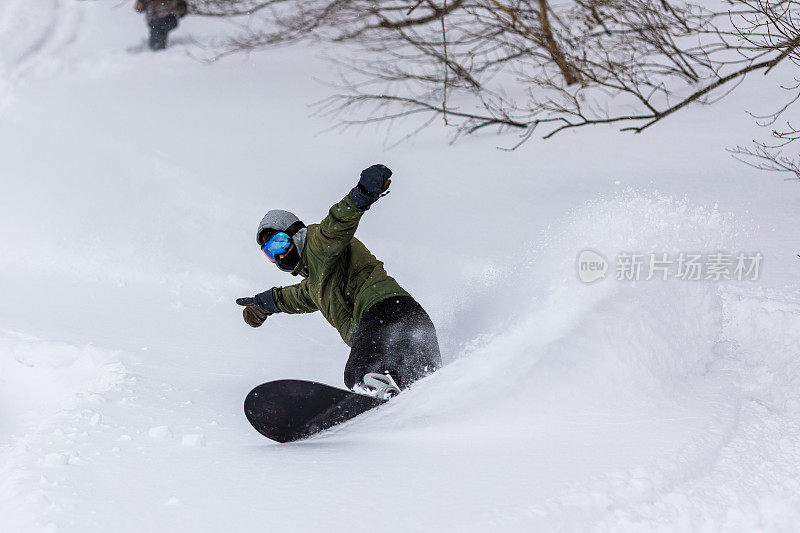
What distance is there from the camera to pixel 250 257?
7074 millimetres

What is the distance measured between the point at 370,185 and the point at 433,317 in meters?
1.93

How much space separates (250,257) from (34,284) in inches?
66.9

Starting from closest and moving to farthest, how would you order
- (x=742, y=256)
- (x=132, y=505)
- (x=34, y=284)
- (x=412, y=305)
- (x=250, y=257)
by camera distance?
1. (x=132, y=505)
2. (x=412, y=305)
3. (x=742, y=256)
4. (x=34, y=284)
5. (x=250, y=257)

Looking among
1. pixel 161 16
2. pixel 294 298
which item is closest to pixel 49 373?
pixel 294 298

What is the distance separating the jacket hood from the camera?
429 centimetres

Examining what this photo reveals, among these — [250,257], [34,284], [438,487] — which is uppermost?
[250,257]

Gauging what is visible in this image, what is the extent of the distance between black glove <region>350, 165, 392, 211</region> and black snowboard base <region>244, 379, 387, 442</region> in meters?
0.88

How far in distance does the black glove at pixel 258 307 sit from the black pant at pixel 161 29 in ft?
27.4

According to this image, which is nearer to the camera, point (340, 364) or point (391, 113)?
point (340, 364)

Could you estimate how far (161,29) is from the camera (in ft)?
39.6

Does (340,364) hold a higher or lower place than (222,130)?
lower

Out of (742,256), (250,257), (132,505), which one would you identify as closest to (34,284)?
(250,257)

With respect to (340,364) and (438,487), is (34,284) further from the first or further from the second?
(438,487)

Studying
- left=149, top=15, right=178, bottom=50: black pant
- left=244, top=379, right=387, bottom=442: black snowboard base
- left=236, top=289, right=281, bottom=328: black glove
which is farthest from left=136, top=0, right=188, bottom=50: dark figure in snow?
left=244, top=379, right=387, bottom=442: black snowboard base
